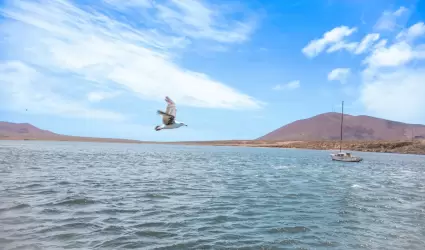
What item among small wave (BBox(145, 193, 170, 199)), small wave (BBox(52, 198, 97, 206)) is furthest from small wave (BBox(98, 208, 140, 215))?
small wave (BBox(145, 193, 170, 199))

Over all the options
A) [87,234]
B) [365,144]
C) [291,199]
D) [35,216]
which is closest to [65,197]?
[35,216]

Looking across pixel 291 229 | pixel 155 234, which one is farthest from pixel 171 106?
pixel 291 229

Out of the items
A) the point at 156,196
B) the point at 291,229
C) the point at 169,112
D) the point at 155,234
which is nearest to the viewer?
the point at 155,234

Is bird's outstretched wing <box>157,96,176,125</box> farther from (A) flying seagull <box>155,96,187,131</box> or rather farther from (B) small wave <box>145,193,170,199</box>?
(B) small wave <box>145,193,170,199</box>

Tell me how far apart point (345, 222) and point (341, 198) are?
29.1 ft

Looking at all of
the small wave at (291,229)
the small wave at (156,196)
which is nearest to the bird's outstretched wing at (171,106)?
the small wave at (291,229)

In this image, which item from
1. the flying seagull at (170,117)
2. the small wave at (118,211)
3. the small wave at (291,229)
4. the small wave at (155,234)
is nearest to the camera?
the small wave at (155,234)

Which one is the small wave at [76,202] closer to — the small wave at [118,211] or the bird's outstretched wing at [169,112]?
the small wave at [118,211]

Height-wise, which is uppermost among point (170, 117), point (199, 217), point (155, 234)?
point (170, 117)

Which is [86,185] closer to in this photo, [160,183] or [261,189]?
[160,183]

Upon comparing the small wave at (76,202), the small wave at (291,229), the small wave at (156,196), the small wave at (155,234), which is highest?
the small wave at (291,229)

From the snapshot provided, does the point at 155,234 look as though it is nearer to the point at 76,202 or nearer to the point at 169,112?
the point at 169,112

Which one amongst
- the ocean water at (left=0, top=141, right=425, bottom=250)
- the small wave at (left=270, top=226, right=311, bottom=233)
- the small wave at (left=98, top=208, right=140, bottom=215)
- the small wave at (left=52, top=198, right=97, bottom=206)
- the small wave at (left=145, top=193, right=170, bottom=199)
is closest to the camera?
the ocean water at (left=0, top=141, right=425, bottom=250)

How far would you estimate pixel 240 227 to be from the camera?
17.8 m
